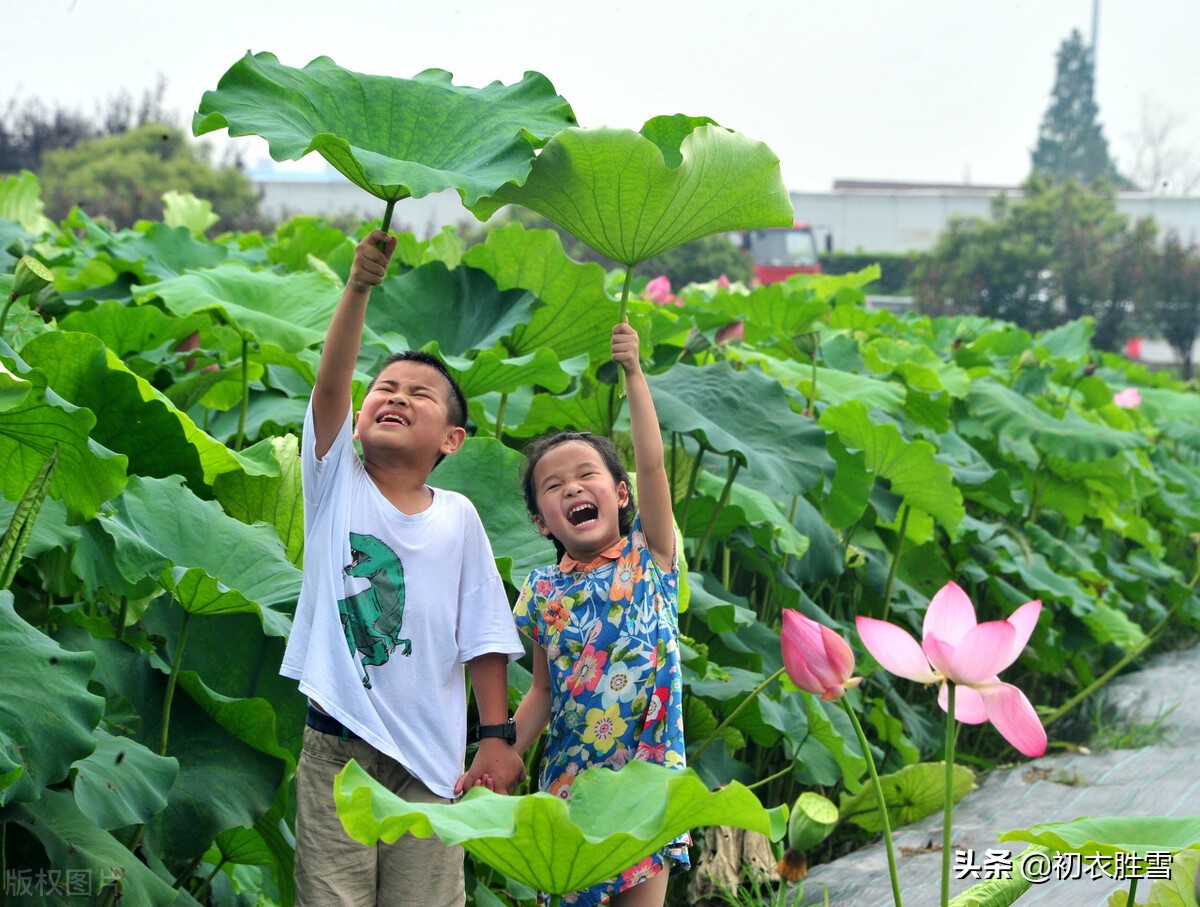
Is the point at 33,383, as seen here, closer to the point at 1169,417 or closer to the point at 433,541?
the point at 433,541

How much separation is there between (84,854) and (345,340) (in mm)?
600

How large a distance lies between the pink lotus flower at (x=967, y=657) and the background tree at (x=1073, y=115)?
4564 centimetres

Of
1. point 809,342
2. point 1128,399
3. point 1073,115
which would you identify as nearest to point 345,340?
point 809,342

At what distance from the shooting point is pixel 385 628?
1.50 meters

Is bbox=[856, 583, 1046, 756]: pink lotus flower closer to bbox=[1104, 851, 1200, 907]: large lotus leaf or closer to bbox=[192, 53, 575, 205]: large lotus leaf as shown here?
bbox=[1104, 851, 1200, 907]: large lotus leaf

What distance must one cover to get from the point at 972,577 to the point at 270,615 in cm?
263

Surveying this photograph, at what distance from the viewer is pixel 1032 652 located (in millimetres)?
3877

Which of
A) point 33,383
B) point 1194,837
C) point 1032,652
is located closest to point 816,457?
point 1194,837

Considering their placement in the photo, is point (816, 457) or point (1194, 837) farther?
point (816, 457)

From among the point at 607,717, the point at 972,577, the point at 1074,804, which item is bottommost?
the point at 1074,804

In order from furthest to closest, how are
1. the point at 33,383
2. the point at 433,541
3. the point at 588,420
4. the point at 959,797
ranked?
the point at 959,797 < the point at 588,420 < the point at 433,541 < the point at 33,383

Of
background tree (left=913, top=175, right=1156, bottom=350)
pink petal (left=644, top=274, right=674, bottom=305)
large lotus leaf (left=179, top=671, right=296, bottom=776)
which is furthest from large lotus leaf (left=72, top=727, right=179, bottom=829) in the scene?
background tree (left=913, top=175, right=1156, bottom=350)

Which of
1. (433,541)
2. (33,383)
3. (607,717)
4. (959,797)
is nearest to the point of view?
(33,383)

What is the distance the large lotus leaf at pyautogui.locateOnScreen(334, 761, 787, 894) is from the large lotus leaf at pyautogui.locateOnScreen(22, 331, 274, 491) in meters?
0.83
